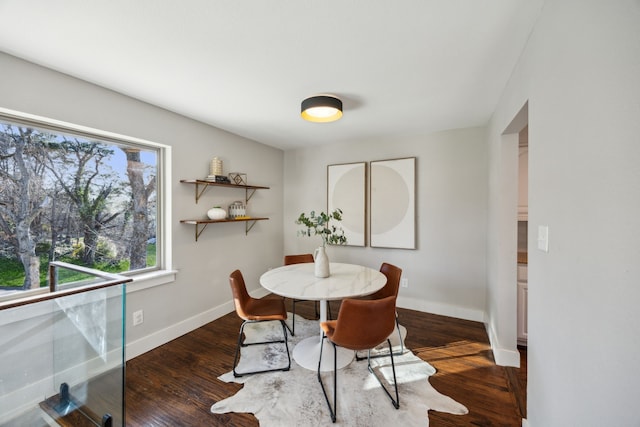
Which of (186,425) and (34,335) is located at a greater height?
(34,335)

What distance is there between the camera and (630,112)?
654 mm

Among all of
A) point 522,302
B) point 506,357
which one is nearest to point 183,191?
point 506,357

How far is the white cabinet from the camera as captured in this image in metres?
2.38

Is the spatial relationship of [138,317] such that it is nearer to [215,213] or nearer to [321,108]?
[215,213]

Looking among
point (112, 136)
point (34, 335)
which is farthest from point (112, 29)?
point (34, 335)

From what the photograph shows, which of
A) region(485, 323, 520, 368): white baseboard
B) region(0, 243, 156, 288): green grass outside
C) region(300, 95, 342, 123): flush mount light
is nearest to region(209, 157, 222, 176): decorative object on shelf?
region(300, 95, 342, 123): flush mount light

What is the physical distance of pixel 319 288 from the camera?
202 centimetres

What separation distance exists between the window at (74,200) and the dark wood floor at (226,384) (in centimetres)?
93

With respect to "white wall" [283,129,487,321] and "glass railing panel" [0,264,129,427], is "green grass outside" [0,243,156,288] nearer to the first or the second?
"glass railing panel" [0,264,129,427]

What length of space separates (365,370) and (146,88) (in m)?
2.94

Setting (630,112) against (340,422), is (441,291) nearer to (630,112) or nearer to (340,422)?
(340,422)

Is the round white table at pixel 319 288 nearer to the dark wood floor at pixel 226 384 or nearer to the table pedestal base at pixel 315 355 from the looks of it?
the table pedestal base at pixel 315 355

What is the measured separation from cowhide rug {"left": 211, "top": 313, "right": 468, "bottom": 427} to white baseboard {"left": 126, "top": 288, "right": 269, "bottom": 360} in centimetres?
89

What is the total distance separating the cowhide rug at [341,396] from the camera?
5.29 feet
